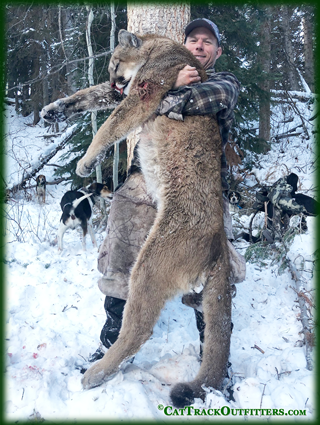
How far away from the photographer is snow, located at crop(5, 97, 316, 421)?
7.39 feet

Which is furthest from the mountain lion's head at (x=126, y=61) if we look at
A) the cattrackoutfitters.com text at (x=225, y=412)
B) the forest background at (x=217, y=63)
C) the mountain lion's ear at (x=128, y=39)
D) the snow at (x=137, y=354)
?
the cattrackoutfitters.com text at (x=225, y=412)

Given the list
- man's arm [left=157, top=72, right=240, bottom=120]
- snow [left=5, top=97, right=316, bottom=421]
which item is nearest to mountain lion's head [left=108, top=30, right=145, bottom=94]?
man's arm [left=157, top=72, right=240, bottom=120]

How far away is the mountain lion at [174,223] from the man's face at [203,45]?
12.8 inches

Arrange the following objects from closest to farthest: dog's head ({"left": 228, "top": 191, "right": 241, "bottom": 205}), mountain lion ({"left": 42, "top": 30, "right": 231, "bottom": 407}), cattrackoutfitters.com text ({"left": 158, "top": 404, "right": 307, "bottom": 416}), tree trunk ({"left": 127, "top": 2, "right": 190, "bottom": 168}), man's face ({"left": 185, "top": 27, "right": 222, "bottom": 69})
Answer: cattrackoutfitters.com text ({"left": 158, "top": 404, "right": 307, "bottom": 416}) < mountain lion ({"left": 42, "top": 30, "right": 231, "bottom": 407}) < man's face ({"left": 185, "top": 27, "right": 222, "bottom": 69}) < tree trunk ({"left": 127, "top": 2, "right": 190, "bottom": 168}) < dog's head ({"left": 228, "top": 191, "right": 241, "bottom": 205})

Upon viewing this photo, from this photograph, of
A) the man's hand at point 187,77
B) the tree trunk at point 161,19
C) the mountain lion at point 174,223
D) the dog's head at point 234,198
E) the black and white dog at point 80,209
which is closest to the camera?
the mountain lion at point 174,223

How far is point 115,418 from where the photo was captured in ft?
6.93

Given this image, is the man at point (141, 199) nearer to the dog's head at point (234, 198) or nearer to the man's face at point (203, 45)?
the man's face at point (203, 45)

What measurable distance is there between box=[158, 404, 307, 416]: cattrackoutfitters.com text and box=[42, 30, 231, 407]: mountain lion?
6cm

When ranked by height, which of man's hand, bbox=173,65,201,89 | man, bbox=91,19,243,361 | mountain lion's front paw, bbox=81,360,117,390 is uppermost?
man's hand, bbox=173,65,201,89

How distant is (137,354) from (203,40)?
3060 mm

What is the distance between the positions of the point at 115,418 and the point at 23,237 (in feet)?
11.5

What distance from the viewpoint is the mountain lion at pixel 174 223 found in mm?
2359

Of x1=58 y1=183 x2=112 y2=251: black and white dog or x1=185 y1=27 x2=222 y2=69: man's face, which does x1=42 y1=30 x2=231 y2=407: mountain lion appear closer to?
x1=185 y1=27 x2=222 y2=69: man's face

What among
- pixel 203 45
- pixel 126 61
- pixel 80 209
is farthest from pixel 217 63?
pixel 126 61
